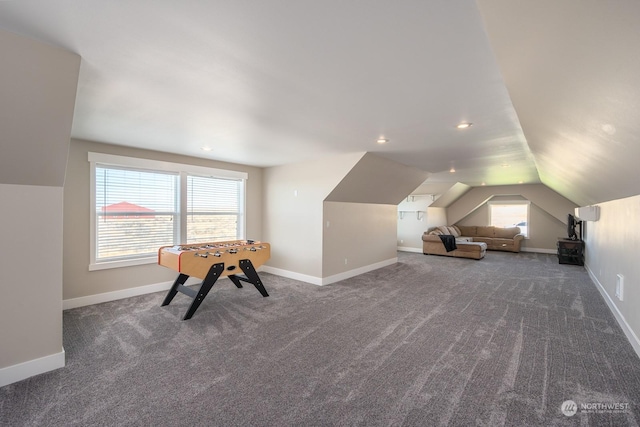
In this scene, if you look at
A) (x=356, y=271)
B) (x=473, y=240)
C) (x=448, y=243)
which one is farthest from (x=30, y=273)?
(x=473, y=240)

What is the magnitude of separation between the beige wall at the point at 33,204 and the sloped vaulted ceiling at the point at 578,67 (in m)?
2.54

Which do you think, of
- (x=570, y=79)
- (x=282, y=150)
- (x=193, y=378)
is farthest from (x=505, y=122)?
(x=193, y=378)

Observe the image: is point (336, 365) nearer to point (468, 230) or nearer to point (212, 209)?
point (212, 209)

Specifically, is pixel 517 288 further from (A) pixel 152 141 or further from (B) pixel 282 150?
(A) pixel 152 141

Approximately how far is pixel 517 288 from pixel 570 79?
14.5 feet

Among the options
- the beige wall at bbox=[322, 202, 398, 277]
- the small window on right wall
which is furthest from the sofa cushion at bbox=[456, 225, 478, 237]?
the beige wall at bbox=[322, 202, 398, 277]

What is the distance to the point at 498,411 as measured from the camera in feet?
6.05

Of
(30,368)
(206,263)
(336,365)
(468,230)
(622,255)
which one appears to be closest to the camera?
(30,368)

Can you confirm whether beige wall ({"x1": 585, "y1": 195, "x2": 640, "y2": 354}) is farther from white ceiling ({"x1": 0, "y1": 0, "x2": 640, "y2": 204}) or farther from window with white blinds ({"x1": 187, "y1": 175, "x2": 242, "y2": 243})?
window with white blinds ({"x1": 187, "y1": 175, "x2": 242, "y2": 243})

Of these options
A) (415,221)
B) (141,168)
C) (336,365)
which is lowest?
(336,365)

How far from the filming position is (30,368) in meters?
2.22

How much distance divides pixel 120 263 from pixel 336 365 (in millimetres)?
3622

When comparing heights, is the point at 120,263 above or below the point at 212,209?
below

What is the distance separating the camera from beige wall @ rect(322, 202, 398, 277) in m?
5.20
